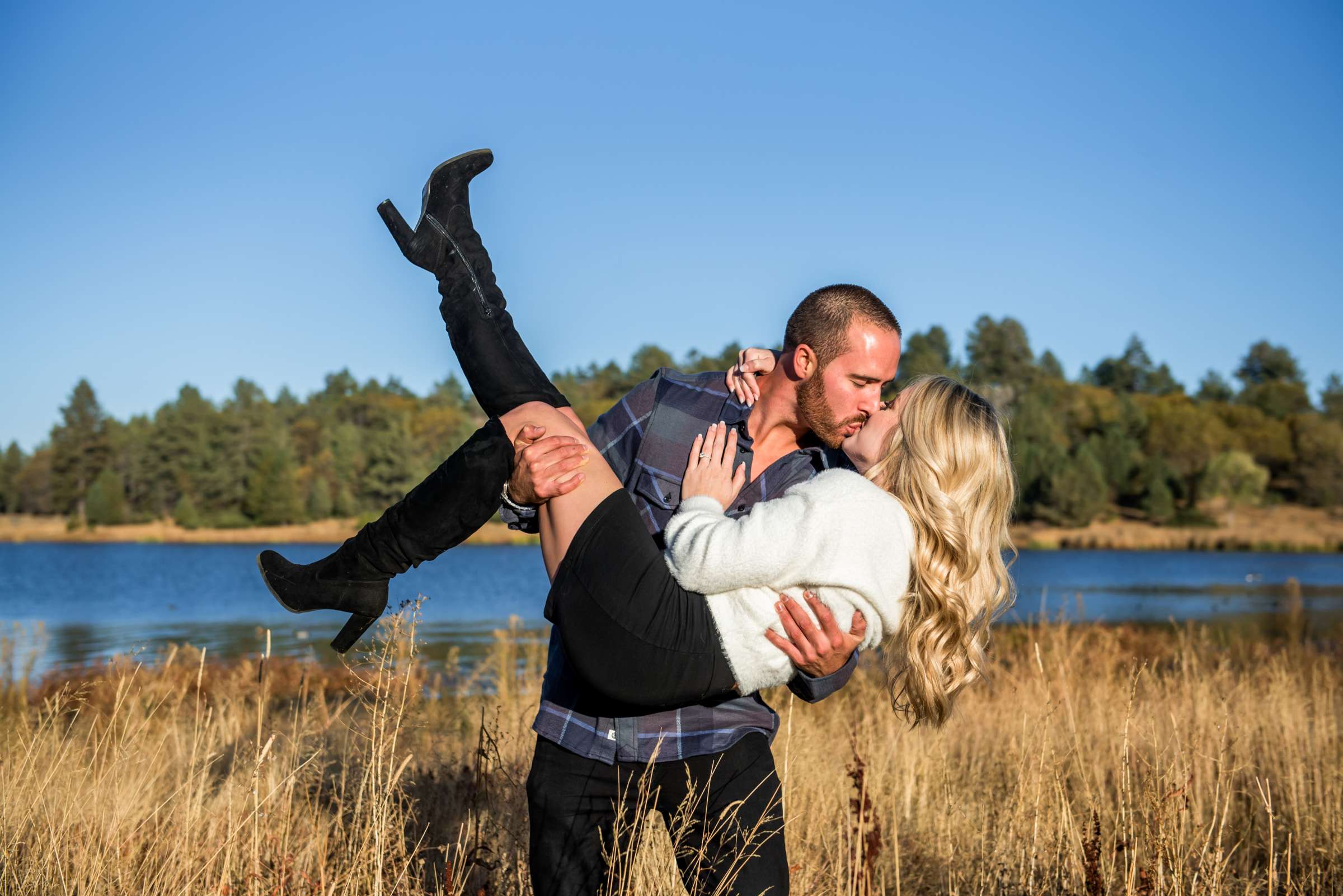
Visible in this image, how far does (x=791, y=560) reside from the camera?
2.37m

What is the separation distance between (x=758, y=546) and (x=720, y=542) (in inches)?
3.8

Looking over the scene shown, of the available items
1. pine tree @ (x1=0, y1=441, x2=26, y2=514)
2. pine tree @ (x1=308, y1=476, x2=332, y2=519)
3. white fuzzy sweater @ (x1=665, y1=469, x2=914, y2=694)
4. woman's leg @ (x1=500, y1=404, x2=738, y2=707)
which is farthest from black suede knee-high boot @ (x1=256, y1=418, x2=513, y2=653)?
pine tree @ (x1=0, y1=441, x2=26, y2=514)

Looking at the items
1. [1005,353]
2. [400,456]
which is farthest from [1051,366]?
[400,456]

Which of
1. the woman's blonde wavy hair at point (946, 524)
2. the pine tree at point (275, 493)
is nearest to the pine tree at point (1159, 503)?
the pine tree at point (275, 493)

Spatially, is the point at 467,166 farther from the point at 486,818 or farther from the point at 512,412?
the point at 486,818

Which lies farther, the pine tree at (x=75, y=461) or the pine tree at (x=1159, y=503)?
the pine tree at (x=75, y=461)

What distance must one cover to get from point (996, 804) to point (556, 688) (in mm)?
3030

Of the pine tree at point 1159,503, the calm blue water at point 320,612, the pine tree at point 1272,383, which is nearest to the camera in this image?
the calm blue water at point 320,612

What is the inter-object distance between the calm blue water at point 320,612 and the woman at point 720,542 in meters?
1.85

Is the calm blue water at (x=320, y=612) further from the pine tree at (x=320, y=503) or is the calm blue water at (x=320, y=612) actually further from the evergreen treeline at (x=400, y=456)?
the evergreen treeline at (x=400, y=456)

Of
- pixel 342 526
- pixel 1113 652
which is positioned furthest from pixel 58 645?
pixel 342 526

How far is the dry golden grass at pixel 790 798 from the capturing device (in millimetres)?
3152

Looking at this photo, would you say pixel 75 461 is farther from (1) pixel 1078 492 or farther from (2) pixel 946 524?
(2) pixel 946 524

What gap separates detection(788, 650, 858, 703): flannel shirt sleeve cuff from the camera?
261 centimetres
